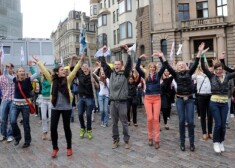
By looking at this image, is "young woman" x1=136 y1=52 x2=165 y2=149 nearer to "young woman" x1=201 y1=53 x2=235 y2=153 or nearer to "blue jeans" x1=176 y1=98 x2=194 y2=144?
"blue jeans" x1=176 y1=98 x2=194 y2=144

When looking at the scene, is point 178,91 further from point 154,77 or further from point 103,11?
point 103,11

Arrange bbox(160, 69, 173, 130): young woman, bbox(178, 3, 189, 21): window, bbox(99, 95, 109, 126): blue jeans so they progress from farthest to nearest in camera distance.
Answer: bbox(178, 3, 189, 21): window → bbox(99, 95, 109, 126): blue jeans → bbox(160, 69, 173, 130): young woman

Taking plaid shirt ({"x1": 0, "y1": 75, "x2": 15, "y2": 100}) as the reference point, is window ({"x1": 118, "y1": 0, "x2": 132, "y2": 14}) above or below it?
above

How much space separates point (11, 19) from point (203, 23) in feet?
79.0

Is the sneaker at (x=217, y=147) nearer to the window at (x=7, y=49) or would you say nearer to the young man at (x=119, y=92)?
the young man at (x=119, y=92)

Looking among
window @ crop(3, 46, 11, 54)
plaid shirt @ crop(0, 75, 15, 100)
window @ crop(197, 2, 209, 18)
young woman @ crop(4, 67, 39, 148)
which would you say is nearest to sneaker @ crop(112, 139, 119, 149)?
young woman @ crop(4, 67, 39, 148)

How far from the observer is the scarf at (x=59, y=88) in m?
6.75

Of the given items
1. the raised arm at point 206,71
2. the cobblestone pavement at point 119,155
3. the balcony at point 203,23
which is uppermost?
the balcony at point 203,23

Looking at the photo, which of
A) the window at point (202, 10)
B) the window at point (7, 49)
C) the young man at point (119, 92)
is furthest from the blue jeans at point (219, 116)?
the window at point (202, 10)

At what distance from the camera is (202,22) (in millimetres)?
33844

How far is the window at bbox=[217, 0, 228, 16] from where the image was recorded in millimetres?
33853

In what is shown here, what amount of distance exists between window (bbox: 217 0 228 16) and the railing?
1421 mm

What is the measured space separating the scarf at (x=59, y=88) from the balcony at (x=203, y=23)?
29.1 metres

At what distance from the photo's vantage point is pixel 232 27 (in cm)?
3259
